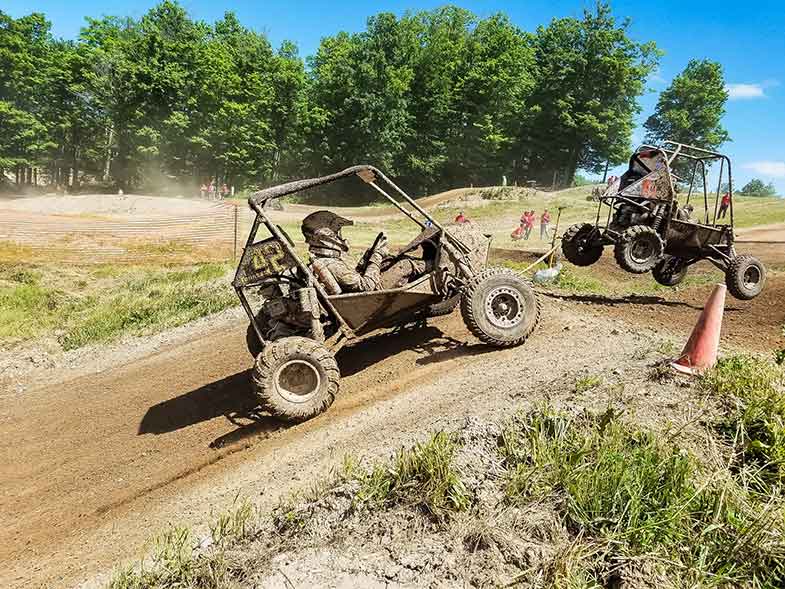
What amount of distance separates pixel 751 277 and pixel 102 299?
14.8m

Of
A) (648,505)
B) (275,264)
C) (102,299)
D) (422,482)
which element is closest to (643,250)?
(275,264)

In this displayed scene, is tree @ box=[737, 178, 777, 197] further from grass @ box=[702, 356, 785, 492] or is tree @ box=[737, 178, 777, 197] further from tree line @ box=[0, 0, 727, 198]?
grass @ box=[702, 356, 785, 492]

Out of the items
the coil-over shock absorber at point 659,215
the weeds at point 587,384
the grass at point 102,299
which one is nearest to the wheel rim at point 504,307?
the weeds at point 587,384

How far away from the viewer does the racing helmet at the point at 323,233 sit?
6.16 metres

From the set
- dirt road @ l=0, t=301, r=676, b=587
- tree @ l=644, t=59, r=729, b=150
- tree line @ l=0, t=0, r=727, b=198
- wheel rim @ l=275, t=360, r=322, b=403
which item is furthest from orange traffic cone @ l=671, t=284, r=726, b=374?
tree @ l=644, t=59, r=729, b=150

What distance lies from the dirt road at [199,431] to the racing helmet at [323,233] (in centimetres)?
177

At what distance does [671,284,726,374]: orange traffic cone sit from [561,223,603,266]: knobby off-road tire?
204 inches

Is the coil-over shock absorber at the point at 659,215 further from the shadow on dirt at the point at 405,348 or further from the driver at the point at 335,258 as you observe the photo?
the driver at the point at 335,258

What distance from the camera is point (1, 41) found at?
162 ft

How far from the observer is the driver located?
19.8 ft

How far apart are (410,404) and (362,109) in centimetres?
5259

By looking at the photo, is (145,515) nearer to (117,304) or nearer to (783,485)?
(783,485)

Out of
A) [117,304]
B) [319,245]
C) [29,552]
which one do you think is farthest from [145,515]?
[117,304]

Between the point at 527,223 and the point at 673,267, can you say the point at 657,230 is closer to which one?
the point at 673,267
